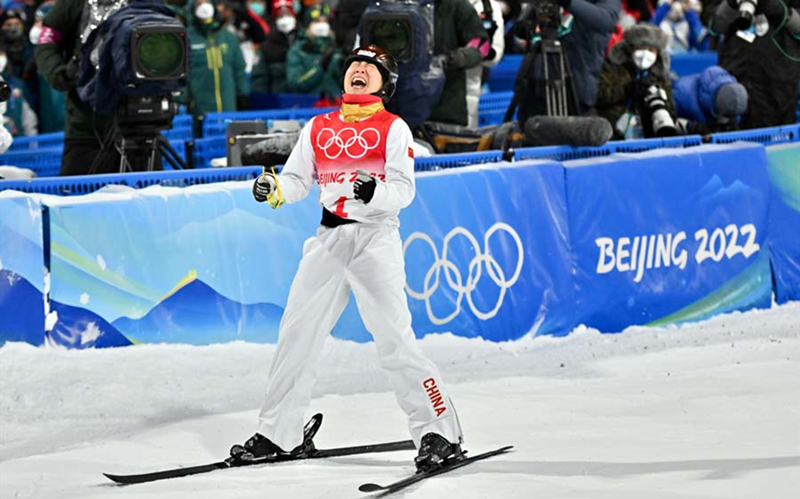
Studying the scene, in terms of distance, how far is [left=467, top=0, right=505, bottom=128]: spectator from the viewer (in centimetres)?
1323

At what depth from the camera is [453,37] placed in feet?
42.0

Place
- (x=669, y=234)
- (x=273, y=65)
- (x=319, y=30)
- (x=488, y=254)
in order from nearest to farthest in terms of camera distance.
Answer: (x=488, y=254) < (x=669, y=234) < (x=319, y=30) < (x=273, y=65)

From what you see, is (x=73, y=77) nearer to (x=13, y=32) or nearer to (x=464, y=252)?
(x=464, y=252)

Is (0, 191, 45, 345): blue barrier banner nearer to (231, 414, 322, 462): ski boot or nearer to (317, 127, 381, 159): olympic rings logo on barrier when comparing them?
(231, 414, 322, 462): ski boot

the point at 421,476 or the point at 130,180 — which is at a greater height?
the point at 130,180

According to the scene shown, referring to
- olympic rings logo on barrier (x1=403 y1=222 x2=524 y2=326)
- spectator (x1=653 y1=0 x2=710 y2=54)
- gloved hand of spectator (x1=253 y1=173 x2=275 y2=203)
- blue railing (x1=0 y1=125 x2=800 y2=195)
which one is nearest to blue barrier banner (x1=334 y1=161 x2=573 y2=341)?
olympic rings logo on barrier (x1=403 y1=222 x2=524 y2=326)

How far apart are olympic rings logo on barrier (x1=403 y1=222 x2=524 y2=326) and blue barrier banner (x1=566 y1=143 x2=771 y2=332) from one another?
548 millimetres

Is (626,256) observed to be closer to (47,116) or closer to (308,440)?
(308,440)

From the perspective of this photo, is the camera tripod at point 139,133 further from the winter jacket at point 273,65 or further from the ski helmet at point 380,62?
the winter jacket at point 273,65

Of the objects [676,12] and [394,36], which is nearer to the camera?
[394,36]

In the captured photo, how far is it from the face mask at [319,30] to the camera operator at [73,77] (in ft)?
20.7

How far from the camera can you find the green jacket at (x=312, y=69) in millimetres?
17516

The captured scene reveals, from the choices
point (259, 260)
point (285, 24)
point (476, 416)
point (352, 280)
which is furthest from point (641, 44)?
point (285, 24)

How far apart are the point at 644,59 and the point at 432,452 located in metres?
6.23
